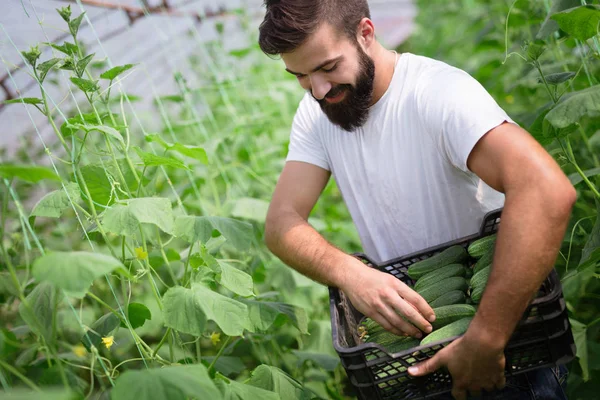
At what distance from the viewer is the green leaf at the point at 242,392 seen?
208cm

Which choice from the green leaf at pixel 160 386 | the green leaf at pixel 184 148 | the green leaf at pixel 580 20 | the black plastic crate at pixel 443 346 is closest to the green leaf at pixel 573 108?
the green leaf at pixel 580 20

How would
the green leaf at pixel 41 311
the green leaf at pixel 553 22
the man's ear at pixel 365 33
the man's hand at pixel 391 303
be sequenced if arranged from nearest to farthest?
the green leaf at pixel 41 311 → the man's hand at pixel 391 303 → the man's ear at pixel 365 33 → the green leaf at pixel 553 22

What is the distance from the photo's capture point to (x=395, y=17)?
12.4 m

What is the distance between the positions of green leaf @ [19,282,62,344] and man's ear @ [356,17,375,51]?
1.44 m

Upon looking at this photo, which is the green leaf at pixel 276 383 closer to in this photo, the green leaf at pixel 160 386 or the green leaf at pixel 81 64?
the green leaf at pixel 160 386

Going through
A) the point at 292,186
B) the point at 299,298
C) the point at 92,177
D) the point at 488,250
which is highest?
the point at 92,177

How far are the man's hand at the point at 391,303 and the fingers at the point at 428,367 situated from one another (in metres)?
0.17

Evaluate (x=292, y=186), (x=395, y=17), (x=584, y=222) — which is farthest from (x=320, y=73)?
(x=395, y=17)

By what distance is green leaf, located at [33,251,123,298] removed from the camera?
1.54 m

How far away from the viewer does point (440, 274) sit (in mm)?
2301

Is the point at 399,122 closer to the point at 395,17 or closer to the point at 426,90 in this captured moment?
the point at 426,90

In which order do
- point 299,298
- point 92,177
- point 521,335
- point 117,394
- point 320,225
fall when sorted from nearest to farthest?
point 117,394
point 521,335
point 92,177
point 299,298
point 320,225

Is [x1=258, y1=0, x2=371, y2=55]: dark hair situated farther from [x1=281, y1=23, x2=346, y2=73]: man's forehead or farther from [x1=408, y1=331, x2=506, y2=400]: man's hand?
[x1=408, y1=331, x2=506, y2=400]: man's hand

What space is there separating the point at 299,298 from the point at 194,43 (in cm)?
396
